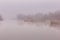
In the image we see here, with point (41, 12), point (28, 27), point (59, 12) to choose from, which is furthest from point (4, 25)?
point (59, 12)

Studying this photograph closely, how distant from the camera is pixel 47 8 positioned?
81 centimetres

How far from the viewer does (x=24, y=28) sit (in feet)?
2.72

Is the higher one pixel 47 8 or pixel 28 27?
pixel 47 8

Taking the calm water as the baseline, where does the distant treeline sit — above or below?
above

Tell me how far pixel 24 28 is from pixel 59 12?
0.37 metres

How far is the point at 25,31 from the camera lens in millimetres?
836

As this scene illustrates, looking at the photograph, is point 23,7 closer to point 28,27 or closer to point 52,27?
point 28,27

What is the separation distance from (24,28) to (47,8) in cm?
30

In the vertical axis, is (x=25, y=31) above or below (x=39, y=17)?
below

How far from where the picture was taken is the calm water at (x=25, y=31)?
821 millimetres

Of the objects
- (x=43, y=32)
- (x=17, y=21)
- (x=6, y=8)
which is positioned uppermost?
(x=6, y=8)

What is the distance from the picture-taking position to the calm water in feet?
2.69

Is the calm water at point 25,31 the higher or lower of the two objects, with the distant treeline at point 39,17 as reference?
lower

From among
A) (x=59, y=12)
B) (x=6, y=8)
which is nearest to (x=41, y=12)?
(x=59, y=12)
